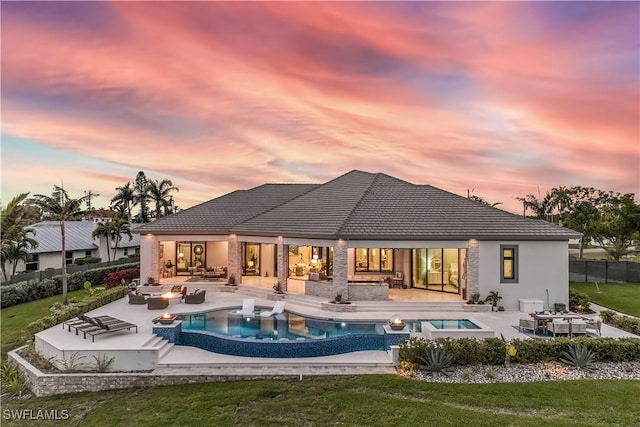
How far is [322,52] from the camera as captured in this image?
20.4m

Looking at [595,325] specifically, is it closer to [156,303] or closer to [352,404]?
[352,404]

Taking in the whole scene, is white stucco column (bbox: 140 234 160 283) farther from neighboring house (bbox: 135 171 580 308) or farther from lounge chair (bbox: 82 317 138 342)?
lounge chair (bbox: 82 317 138 342)

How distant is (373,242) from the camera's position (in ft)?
62.9

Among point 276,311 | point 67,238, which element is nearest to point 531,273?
point 276,311

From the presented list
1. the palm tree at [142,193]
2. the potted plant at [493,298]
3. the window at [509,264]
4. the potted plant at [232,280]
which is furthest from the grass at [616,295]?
the palm tree at [142,193]

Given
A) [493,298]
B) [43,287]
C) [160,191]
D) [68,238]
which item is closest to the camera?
[493,298]

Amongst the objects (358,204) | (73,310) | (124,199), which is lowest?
(73,310)

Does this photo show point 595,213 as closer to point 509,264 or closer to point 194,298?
point 509,264

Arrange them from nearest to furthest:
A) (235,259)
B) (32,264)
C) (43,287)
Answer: (235,259) < (43,287) < (32,264)

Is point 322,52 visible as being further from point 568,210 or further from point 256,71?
point 568,210

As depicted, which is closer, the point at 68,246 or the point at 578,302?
the point at 578,302

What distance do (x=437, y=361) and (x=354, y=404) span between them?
132 inches

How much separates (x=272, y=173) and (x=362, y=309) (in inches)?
931

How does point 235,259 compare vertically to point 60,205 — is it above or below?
below
